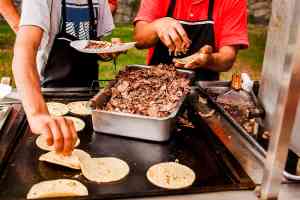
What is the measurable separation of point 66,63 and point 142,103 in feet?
2.73

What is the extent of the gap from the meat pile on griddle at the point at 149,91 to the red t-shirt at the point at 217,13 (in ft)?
2.41

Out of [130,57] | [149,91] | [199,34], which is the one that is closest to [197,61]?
[149,91]

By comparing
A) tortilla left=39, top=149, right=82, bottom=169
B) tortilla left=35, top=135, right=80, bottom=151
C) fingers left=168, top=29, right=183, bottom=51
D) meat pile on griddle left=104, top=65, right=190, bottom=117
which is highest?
fingers left=168, top=29, right=183, bottom=51

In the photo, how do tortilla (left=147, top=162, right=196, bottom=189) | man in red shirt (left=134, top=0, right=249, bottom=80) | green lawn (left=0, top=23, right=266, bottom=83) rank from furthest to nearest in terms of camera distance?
1. green lawn (left=0, top=23, right=266, bottom=83)
2. man in red shirt (left=134, top=0, right=249, bottom=80)
3. tortilla (left=147, top=162, right=196, bottom=189)

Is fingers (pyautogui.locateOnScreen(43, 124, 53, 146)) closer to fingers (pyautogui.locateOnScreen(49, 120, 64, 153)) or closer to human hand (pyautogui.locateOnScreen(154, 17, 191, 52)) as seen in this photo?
fingers (pyautogui.locateOnScreen(49, 120, 64, 153))

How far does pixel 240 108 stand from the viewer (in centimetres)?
226

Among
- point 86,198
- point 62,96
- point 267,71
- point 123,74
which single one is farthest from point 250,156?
point 62,96

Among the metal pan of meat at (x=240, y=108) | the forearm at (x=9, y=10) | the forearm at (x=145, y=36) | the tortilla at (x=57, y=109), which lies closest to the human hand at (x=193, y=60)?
the metal pan of meat at (x=240, y=108)

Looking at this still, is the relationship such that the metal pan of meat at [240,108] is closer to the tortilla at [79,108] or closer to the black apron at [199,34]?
the black apron at [199,34]

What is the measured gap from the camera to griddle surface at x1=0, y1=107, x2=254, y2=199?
5.11 ft

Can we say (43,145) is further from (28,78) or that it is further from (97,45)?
(97,45)


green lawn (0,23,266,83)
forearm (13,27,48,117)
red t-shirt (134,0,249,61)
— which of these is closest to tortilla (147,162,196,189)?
forearm (13,27,48,117)

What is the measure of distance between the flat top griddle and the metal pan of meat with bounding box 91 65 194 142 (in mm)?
61

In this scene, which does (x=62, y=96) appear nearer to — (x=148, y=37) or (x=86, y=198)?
(x=148, y=37)
